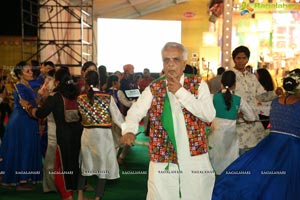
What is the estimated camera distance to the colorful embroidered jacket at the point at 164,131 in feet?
10.7

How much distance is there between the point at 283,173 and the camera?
14.2ft

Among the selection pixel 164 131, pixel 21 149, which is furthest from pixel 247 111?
pixel 21 149

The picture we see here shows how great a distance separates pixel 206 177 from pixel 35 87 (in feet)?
13.6

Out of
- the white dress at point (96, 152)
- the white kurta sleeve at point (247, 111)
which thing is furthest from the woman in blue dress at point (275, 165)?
the white dress at point (96, 152)

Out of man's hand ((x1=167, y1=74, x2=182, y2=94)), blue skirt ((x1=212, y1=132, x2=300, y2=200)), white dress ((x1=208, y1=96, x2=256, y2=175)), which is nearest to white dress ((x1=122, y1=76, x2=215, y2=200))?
man's hand ((x1=167, y1=74, x2=182, y2=94))

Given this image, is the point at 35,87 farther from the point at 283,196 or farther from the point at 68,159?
the point at 283,196

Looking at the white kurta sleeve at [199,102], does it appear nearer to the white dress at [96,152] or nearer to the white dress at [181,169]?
the white dress at [181,169]

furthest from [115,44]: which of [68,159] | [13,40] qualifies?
[68,159]

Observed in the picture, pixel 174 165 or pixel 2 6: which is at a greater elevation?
pixel 2 6

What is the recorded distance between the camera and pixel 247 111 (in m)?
→ 5.73

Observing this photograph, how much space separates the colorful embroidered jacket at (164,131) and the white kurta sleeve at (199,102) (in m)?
0.05

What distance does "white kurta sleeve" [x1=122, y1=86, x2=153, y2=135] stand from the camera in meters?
3.21

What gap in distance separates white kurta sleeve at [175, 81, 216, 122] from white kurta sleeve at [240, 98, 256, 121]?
101 inches

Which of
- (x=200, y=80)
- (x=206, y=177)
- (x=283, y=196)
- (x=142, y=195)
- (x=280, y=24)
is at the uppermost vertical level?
(x=280, y=24)
